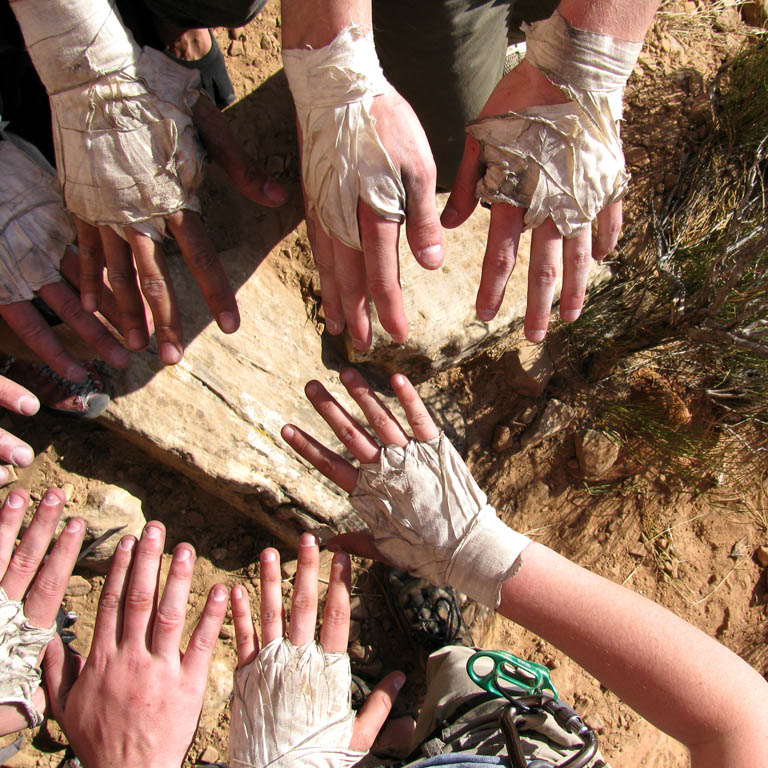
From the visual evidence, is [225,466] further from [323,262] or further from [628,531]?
[628,531]

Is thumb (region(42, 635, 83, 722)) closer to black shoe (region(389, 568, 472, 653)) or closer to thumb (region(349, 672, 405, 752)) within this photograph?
thumb (region(349, 672, 405, 752))

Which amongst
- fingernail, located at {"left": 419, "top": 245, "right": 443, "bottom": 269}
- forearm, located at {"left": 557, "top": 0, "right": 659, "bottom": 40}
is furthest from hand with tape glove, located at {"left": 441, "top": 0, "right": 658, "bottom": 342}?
fingernail, located at {"left": 419, "top": 245, "right": 443, "bottom": 269}

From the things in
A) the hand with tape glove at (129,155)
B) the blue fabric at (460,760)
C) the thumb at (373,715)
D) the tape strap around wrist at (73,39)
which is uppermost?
the tape strap around wrist at (73,39)

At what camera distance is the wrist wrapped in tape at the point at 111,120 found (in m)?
1.36

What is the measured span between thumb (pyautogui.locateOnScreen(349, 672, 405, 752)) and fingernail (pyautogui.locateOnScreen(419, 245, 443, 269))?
1.17m

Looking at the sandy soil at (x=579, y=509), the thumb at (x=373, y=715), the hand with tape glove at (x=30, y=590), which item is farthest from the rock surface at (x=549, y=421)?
the hand with tape glove at (x=30, y=590)

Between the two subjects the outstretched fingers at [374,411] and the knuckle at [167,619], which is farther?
the outstretched fingers at [374,411]

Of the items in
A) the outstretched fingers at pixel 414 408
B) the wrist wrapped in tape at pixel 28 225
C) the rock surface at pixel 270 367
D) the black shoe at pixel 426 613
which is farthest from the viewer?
the black shoe at pixel 426 613

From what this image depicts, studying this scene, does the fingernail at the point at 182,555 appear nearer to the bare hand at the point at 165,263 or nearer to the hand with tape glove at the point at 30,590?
the hand with tape glove at the point at 30,590

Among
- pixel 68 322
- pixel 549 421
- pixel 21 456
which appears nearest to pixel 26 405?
pixel 21 456

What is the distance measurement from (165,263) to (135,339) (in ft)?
0.69

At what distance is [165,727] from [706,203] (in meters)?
2.68

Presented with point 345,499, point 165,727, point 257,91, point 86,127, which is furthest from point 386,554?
point 257,91

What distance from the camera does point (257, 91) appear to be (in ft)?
7.38
